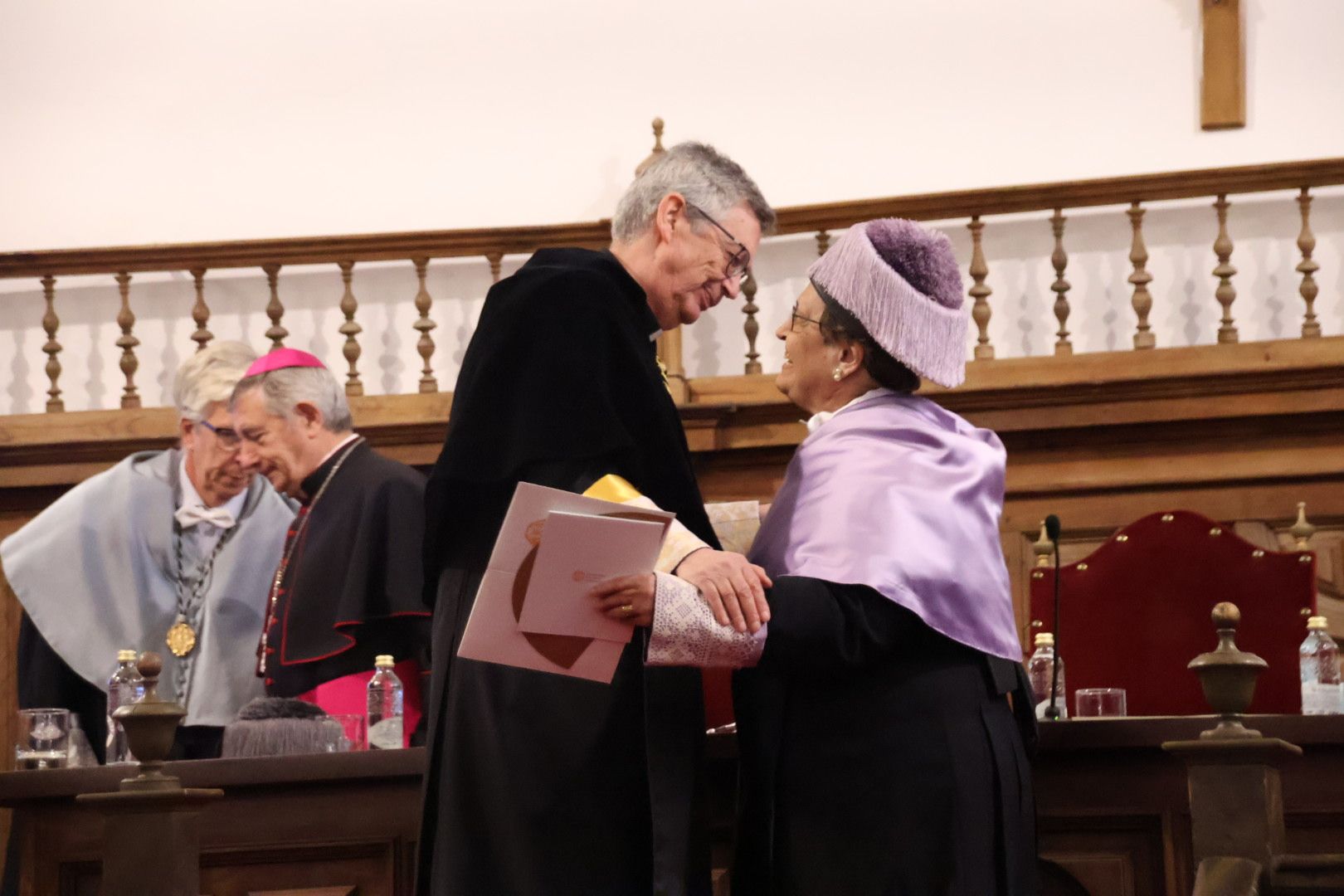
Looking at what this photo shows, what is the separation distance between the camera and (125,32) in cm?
803

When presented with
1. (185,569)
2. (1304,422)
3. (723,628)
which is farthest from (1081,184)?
(723,628)

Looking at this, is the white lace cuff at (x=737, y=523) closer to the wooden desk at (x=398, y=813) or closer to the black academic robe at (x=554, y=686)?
the black academic robe at (x=554, y=686)

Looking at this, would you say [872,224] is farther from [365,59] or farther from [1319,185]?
[365,59]

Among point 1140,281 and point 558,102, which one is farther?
point 558,102

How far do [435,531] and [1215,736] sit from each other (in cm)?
116

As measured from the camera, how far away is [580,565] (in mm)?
2260

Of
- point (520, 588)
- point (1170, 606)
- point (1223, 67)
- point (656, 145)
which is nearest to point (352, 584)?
point (1170, 606)

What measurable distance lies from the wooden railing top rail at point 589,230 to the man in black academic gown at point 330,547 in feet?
7.87

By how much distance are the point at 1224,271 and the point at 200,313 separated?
3.97 metres

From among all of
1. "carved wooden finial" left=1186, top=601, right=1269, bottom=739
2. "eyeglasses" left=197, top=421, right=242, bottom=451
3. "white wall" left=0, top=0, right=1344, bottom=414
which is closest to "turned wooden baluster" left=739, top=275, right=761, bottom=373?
"white wall" left=0, top=0, right=1344, bottom=414

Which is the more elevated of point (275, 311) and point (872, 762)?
point (275, 311)

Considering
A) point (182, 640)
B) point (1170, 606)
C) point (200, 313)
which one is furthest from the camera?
point (200, 313)

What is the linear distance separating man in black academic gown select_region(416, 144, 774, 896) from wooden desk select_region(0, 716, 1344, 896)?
0.32 metres

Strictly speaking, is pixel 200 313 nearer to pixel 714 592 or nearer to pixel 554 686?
pixel 554 686
